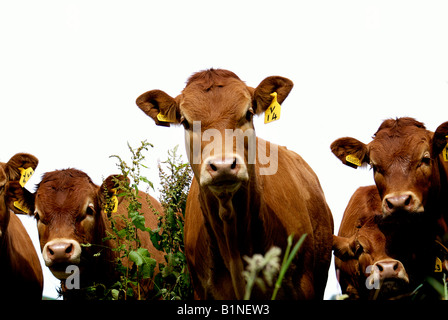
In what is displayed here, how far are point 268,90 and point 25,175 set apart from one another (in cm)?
401

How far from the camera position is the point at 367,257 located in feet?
25.5

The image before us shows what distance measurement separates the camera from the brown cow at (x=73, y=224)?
23.4ft

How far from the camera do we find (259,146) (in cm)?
672

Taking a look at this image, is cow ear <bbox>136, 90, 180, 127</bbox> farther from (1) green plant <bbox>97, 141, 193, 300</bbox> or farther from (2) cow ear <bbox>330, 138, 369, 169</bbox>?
(2) cow ear <bbox>330, 138, 369, 169</bbox>

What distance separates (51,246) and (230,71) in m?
2.97

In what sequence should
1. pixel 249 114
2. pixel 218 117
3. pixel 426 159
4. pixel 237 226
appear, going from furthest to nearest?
pixel 426 159
pixel 249 114
pixel 237 226
pixel 218 117

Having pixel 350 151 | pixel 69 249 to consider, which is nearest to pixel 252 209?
pixel 69 249

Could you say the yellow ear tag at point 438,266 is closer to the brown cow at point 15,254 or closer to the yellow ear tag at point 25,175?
the brown cow at point 15,254

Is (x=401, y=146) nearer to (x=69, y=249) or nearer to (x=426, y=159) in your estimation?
(x=426, y=159)

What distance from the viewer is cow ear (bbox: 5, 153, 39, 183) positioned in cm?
825

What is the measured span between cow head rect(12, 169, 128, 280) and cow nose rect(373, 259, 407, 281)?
3423 millimetres

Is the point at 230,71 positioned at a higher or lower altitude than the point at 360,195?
higher

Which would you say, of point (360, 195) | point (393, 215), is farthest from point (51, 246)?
point (360, 195)
